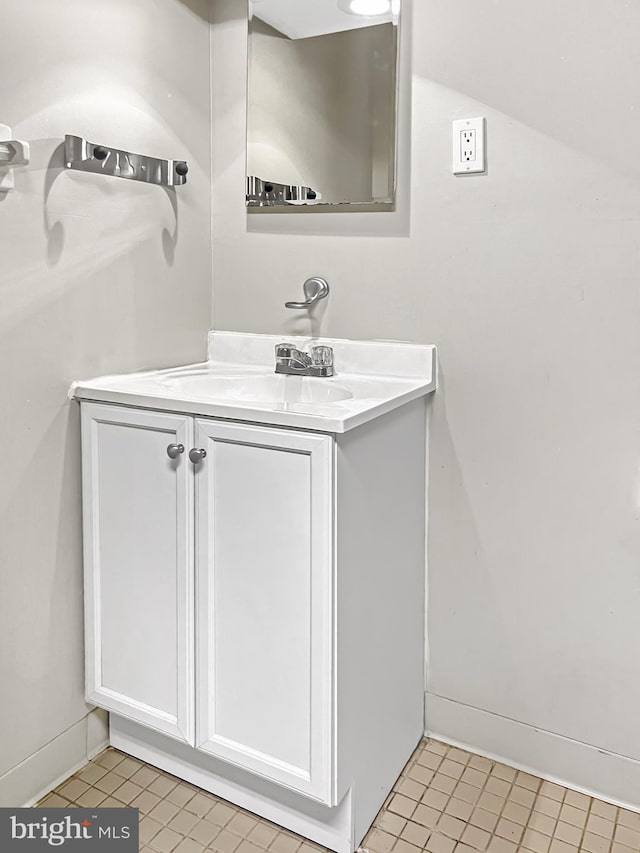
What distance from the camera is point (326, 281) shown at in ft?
5.98

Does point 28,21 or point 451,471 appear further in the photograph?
point 451,471

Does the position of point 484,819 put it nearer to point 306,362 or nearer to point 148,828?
point 148,828

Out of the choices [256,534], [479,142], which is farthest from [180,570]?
[479,142]

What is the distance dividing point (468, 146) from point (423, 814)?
4.70 feet

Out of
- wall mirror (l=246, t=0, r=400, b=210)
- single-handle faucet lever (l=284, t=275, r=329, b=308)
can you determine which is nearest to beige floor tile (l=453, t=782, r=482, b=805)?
single-handle faucet lever (l=284, t=275, r=329, b=308)

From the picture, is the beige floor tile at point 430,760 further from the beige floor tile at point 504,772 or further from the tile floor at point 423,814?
the beige floor tile at point 504,772

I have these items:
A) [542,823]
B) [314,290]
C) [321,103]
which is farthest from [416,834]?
[321,103]

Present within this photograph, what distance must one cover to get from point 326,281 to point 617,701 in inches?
45.7

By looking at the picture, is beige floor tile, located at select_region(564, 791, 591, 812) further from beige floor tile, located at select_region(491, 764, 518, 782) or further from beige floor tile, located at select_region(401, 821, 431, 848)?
beige floor tile, located at select_region(401, 821, 431, 848)

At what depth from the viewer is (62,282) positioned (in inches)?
60.7

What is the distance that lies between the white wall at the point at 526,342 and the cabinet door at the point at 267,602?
1.66 ft

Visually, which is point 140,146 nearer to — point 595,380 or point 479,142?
point 479,142

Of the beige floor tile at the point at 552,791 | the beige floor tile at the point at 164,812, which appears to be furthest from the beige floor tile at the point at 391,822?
the beige floor tile at the point at 164,812

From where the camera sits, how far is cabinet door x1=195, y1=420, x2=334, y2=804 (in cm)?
133
